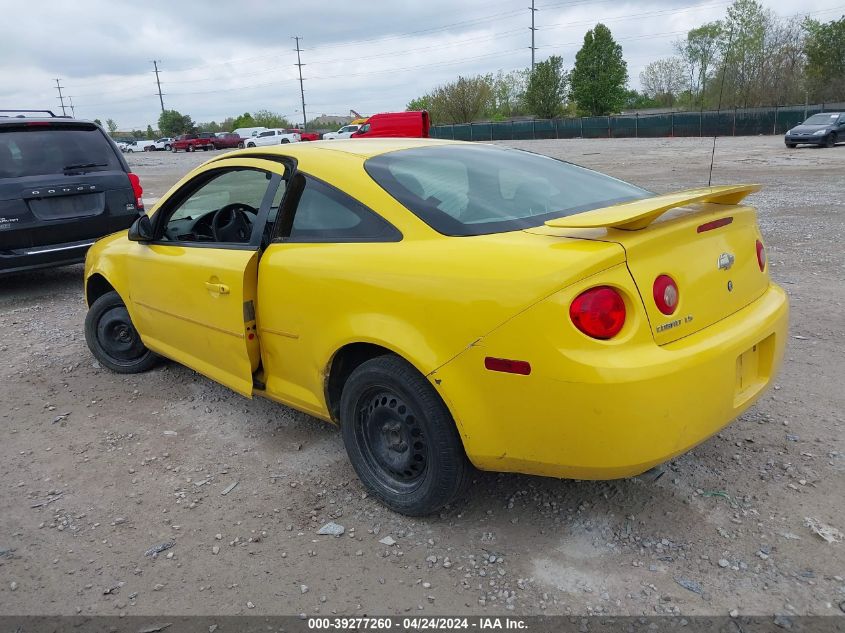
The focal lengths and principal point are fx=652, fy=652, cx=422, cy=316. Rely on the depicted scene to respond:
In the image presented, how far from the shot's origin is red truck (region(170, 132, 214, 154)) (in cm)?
5438

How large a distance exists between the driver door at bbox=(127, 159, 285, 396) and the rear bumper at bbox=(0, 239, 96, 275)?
2997mm

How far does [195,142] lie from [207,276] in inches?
2199

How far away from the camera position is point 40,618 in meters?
2.35

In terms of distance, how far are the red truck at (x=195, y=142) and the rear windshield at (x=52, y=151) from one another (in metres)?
50.9

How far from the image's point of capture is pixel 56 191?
6.53 metres

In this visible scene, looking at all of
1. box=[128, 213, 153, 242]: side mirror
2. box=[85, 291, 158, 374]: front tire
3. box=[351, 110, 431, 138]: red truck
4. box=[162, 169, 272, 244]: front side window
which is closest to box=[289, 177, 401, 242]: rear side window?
box=[162, 169, 272, 244]: front side window

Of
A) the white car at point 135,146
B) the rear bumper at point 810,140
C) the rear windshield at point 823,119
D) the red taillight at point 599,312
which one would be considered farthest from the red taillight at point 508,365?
the white car at point 135,146

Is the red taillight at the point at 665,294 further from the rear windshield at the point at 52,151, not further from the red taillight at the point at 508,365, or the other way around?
the rear windshield at the point at 52,151

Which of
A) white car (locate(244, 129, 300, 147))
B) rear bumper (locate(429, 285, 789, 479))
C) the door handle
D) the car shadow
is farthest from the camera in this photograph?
white car (locate(244, 129, 300, 147))

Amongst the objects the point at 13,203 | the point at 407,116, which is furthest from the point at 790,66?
the point at 13,203

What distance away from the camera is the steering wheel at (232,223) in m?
3.84

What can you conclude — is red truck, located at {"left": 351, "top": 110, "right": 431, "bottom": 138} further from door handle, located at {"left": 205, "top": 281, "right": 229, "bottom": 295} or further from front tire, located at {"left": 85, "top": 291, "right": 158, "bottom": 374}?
door handle, located at {"left": 205, "top": 281, "right": 229, "bottom": 295}

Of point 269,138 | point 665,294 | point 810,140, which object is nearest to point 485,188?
point 665,294

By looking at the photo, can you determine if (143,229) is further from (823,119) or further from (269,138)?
(269,138)
